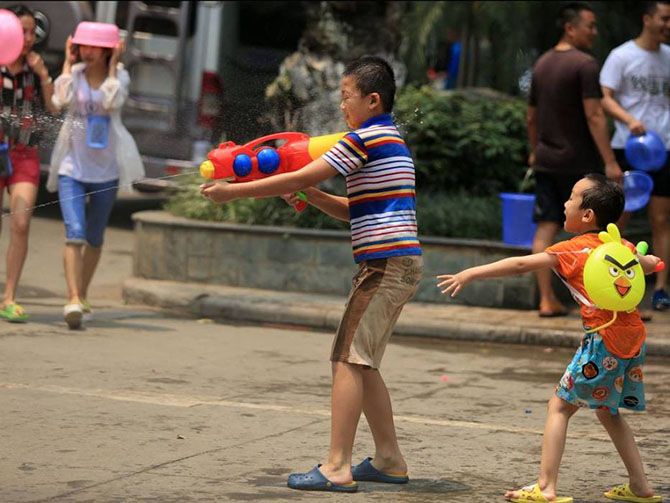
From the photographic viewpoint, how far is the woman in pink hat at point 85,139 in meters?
8.59

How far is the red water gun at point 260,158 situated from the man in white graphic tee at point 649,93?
465 cm

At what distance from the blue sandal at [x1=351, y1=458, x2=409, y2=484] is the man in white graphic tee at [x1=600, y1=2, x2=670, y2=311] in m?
4.67

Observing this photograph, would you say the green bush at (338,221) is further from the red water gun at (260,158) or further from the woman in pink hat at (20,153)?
the red water gun at (260,158)

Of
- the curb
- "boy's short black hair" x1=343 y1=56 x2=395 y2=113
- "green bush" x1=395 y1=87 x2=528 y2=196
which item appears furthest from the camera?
"green bush" x1=395 y1=87 x2=528 y2=196

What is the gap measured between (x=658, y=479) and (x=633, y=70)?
15.2ft

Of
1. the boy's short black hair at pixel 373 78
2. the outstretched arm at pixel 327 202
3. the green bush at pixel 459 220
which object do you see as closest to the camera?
the boy's short black hair at pixel 373 78

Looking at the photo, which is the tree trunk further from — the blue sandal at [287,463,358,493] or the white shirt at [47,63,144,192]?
the blue sandal at [287,463,358,493]

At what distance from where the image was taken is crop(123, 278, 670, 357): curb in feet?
29.5

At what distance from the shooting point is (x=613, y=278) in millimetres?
4730

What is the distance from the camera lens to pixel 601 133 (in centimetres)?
908

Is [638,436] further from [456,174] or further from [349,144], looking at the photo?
[456,174]

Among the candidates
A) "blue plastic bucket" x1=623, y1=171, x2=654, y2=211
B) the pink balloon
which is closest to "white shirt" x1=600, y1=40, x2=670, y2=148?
"blue plastic bucket" x1=623, y1=171, x2=654, y2=211

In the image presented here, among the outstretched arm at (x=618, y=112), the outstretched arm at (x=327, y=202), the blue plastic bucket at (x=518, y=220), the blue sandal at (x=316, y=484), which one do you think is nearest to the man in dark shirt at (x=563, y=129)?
the outstretched arm at (x=618, y=112)

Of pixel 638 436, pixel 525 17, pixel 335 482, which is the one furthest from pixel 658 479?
pixel 525 17
